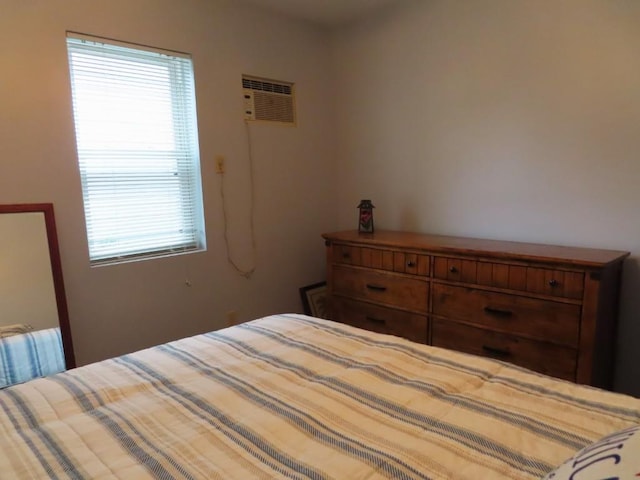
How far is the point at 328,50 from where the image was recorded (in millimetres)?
3479

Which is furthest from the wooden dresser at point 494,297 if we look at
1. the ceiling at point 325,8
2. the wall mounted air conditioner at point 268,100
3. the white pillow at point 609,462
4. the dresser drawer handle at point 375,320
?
the ceiling at point 325,8

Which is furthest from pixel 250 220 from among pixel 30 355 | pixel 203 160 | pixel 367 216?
pixel 30 355

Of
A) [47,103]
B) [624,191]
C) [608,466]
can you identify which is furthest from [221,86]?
[608,466]

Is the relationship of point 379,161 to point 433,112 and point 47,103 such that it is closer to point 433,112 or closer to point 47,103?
point 433,112

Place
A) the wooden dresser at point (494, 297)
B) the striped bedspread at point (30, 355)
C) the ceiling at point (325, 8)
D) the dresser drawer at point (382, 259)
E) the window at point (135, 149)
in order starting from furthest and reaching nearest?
the ceiling at point (325, 8) → the dresser drawer at point (382, 259) → the window at point (135, 149) → the striped bedspread at point (30, 355) → the wooden dresser at point (494, 297)

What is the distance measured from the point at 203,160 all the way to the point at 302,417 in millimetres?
2055

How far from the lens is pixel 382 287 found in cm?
277

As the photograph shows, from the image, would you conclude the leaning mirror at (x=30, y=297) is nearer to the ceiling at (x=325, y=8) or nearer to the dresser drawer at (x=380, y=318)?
the dresser drawer at (x=380, y=318)

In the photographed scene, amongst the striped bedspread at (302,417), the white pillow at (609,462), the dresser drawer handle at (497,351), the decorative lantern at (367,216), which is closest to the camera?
the white pillow at (609,462)

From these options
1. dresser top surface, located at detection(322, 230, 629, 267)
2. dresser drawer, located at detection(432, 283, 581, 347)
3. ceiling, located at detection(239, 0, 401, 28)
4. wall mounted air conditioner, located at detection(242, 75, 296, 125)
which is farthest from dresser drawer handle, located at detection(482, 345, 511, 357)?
ceiling, located at detection(239, 0, 401, 28)

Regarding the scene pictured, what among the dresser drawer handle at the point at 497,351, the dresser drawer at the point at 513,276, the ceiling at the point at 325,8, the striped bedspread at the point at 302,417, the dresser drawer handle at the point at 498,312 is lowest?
the dresser drawer handle at the point at 497,351

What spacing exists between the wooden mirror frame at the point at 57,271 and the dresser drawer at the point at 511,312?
2.02 m

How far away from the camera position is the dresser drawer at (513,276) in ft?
6.68

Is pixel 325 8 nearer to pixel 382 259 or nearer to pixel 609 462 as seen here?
pixel 382 259
